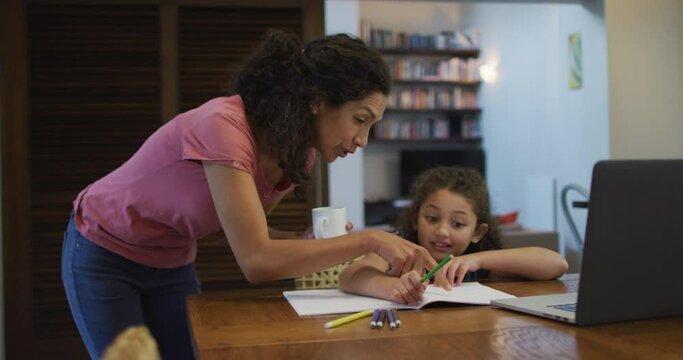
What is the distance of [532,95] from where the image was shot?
617cm

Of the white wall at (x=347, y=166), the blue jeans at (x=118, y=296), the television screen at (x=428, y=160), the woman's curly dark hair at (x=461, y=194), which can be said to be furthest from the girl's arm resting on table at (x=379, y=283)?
the television screen at (x=428, y=160)

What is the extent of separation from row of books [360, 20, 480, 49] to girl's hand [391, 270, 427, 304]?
6498 millimetres

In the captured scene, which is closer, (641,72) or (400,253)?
(400,253)

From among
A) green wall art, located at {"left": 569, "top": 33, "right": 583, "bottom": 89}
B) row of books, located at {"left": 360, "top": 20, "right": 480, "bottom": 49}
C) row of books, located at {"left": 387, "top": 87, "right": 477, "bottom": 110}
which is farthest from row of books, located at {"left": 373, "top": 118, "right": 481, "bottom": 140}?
green wall art, located at {"left": 569, "top": 33, "right": 583, "bottom": 89}

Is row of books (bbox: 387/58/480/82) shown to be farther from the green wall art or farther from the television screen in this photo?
the green wall art

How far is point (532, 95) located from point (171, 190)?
5378mm

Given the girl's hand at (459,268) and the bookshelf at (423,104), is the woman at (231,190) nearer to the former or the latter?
the girl's hand at (459,268)

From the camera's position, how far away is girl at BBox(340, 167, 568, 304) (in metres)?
1.42

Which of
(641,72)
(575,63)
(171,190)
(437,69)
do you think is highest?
(437,69)

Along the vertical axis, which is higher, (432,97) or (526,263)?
(432,97)

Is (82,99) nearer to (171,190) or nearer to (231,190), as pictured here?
(171,190)

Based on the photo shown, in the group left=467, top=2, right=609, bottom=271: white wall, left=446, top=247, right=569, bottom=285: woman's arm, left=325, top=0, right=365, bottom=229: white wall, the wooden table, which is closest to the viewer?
the wooden table

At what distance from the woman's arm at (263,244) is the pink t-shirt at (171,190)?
0.04 metres

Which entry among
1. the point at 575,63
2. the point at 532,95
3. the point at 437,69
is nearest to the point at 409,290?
the point at 575,63
